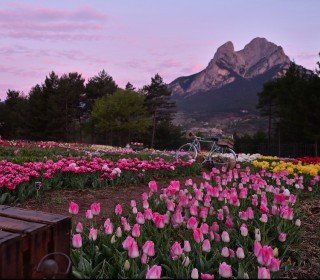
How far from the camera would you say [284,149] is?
120 feet

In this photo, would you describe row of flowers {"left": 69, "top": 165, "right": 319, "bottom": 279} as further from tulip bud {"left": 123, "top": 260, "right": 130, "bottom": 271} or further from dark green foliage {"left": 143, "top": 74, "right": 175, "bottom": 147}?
dark green foliage {"left": 143, "top": 74, "right": 175, "bottom": 147}

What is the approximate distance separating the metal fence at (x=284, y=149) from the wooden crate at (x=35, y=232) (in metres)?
32.2

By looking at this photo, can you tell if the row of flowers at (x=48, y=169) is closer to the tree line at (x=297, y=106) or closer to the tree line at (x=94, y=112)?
the tree line at (x=297, y=106)

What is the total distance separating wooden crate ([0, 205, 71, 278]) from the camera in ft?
8.11

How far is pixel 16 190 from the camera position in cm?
677

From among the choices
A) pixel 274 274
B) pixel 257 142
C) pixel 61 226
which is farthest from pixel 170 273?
pixel 257 142

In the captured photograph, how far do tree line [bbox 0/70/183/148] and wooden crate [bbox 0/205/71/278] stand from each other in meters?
47.9

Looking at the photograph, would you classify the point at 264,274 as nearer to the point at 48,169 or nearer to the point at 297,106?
the point at 48,169

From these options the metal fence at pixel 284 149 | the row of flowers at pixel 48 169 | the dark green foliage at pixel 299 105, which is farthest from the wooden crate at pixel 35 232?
the metal fence at pixel 284 149

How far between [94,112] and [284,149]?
981 inches

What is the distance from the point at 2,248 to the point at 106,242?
1.64 metres

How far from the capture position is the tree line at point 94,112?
5184 centimetres

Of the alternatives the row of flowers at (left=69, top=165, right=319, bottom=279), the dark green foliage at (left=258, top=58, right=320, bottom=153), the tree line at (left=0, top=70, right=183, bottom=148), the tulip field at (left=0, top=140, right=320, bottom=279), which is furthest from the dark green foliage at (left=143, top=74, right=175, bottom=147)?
the row of flowers at (left=69, top=165, right=319, bottom=279)

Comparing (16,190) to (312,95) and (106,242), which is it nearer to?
(106,242)
